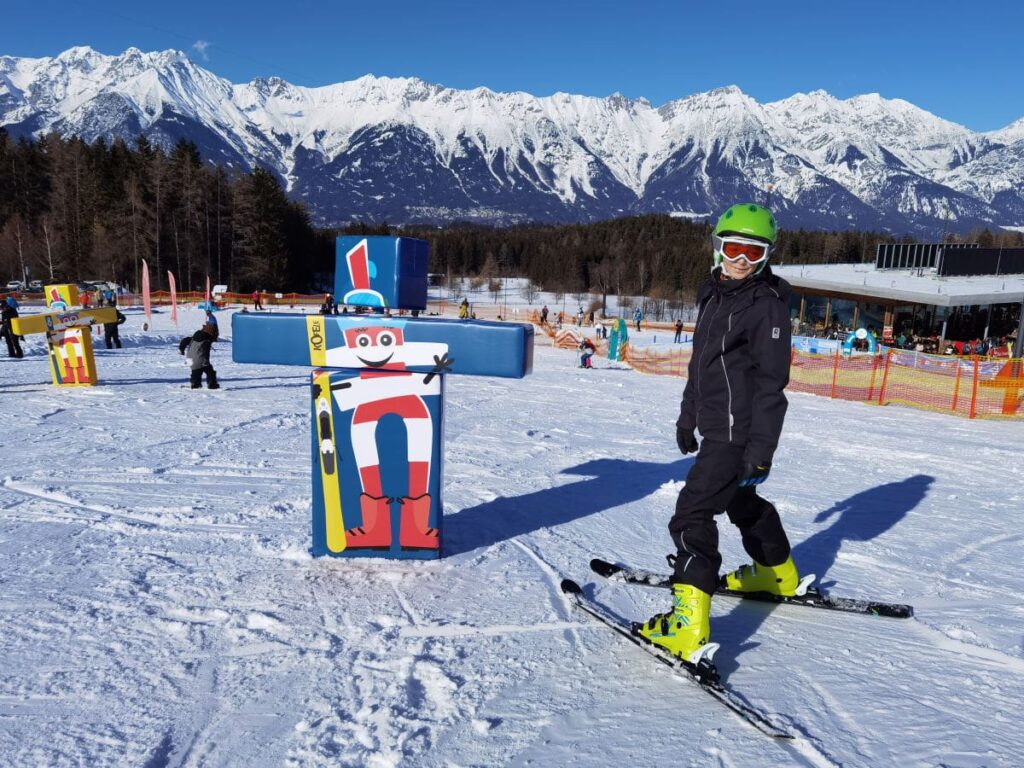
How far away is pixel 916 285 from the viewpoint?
120 ft

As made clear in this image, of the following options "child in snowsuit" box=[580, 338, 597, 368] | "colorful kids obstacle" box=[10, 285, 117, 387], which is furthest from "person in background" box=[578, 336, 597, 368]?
"colorful kids obstacle" box=[10, 285, 117, 387]

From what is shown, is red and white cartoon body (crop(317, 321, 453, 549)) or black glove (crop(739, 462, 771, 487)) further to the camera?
red and white cartoon body (crop(317, 321, 453, 549))

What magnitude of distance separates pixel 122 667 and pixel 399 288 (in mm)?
2069

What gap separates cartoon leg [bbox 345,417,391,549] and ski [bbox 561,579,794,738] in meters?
1.06

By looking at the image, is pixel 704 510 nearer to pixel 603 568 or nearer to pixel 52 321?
pixel 603 568

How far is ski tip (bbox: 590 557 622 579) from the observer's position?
357cm

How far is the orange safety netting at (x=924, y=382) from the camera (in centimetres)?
1245

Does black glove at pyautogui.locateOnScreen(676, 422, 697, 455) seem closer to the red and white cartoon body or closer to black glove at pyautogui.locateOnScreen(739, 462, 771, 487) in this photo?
black glove at pyautogui.locateOnScreen(739, 462, 771, 487)

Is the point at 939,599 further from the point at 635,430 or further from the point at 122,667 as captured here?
the point at 635,430

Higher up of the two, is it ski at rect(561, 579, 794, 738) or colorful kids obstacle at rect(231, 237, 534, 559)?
colorful kids obstacle at rect(231, 237, 534, 559)

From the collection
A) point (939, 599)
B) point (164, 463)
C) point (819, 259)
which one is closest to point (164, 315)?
point (164, 463)

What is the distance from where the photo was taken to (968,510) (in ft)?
17.4

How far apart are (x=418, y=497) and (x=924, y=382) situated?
568 inches

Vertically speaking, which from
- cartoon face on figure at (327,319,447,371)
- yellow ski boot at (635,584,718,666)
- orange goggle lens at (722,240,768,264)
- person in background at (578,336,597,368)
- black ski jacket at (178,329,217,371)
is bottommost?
person in background at (578,336,597,368)
